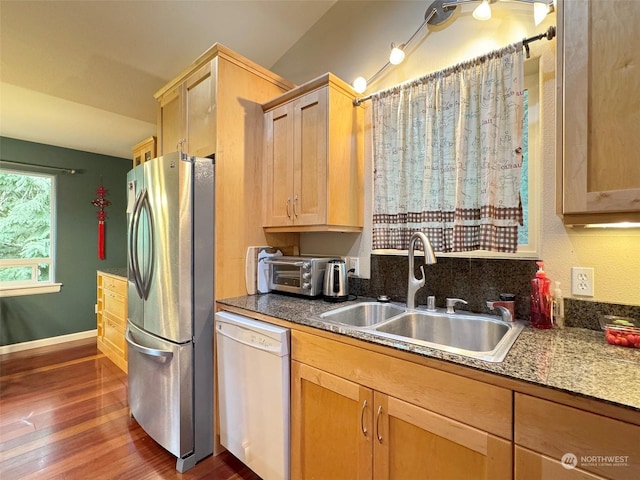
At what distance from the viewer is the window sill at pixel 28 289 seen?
336 cm

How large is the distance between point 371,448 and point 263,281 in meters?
1.17

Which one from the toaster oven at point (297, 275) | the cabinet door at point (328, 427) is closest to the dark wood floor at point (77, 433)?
the cabinet door at point (328, 427)

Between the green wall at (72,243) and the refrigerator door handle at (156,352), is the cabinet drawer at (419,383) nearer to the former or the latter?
the refrigerator door handle at (156,352)

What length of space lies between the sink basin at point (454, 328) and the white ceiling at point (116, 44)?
2.24 m

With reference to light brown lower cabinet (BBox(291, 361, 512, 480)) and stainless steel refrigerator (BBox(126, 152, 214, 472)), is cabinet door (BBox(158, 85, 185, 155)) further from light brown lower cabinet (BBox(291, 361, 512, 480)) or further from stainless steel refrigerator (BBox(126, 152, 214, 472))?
light brown lower cabinet (BBox(291, 361, 512, 480))

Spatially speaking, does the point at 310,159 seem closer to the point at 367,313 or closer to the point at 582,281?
the point at 367,313

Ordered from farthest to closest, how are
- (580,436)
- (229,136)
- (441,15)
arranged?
(229,136) → (441,15) → (580,436)

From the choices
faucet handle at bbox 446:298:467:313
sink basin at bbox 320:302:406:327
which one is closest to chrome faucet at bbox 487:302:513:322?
faucet handle at bbox 446:298:467:313

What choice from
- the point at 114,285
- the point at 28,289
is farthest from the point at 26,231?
the point at 114,285

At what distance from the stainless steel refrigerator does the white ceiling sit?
106 cm

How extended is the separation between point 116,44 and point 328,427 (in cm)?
277

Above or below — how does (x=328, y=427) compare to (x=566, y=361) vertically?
below

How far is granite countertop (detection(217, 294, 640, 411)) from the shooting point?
0.77 meters

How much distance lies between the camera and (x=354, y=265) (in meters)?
2.03
